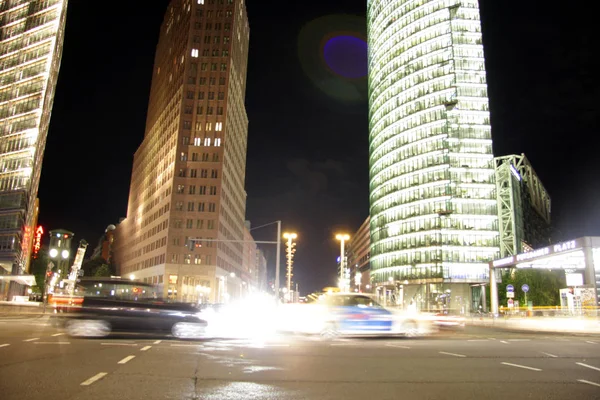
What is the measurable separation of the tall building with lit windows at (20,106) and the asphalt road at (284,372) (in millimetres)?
72941

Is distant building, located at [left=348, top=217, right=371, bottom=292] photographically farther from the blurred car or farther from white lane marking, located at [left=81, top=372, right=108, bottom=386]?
white lane marking, located at [left=81, top=372, right=108, bottom=386]

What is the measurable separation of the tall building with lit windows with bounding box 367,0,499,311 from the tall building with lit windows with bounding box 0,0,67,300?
7100 centimetres

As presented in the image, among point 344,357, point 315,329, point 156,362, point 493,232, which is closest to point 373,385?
point 344,357

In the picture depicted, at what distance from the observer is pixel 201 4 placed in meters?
A: 101

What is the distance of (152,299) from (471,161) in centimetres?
8773

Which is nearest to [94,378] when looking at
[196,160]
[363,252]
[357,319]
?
[357,319]

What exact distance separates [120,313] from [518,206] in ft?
312

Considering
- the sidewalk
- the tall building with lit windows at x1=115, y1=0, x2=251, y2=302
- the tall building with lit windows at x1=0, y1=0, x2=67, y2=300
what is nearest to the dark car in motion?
the sidewalk

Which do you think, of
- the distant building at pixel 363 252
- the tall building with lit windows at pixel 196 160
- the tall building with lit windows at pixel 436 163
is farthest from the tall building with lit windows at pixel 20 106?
the distant building at pixel 363 252

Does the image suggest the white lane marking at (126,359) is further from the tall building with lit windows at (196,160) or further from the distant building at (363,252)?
the distant building at (363,252)

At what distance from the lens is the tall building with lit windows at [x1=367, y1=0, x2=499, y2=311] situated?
3610 inches

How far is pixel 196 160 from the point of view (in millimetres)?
91312

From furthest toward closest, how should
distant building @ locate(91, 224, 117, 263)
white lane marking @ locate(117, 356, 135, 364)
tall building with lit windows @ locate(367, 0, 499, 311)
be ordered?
distant building @ locate(91, 224, 117, 263) < tall building with lit windows @ locate(367, 0, 499, 311) < white lane marking @ locate(117, 356, 135, 364)

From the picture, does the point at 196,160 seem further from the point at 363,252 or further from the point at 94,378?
the point at 363,252
